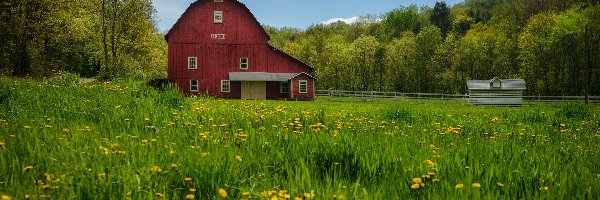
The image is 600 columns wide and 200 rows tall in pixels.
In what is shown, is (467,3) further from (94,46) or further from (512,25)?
(94,46)

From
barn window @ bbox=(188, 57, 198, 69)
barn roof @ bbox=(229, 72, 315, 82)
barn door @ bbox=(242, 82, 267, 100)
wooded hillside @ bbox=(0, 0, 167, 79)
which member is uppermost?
wooded hillside @ bbox=(0, 0, 167, 79)

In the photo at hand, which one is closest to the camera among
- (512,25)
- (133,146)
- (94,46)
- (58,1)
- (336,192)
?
(336,192)

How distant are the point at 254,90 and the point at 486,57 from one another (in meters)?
42.1

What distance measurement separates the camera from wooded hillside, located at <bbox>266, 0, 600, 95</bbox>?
176 ft

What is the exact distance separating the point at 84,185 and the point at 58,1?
38.2 meters

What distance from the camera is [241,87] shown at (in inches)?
1590

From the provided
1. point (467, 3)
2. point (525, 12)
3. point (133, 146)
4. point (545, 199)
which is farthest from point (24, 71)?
point (467, 3)

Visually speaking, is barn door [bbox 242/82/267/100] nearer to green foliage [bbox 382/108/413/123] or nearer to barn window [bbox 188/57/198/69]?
barn window [bbox 188/57/198/69]

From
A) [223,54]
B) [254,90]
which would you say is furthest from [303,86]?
[223,54]

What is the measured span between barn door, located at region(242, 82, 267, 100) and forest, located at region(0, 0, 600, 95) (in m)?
11.5

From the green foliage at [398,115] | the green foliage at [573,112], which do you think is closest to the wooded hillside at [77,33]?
the green foliage at [398,115]

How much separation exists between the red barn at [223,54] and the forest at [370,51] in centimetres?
619

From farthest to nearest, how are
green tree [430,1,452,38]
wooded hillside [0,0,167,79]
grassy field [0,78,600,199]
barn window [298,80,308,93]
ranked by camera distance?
green tree [430,1,452,38], barn window [298,80,308,93], wooded hillside [0,0,167,79], grassy field [0,78,600,199]

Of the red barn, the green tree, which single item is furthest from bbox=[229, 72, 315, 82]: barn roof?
the green tree
